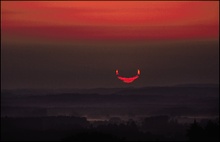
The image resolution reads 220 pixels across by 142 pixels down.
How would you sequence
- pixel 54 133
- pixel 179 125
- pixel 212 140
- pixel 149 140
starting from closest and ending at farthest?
1. pixel 212 140
2. pixel 149 140
3. pixel 54 133
4. pixel 179 125

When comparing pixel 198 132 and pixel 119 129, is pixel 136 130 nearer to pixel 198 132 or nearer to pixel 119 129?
pixel 119 129

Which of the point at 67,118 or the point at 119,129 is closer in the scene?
the point at 119,129

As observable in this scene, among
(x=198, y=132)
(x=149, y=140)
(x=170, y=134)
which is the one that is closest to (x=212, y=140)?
(x=198, y=132)

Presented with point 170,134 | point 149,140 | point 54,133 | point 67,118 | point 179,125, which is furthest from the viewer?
point 67,118

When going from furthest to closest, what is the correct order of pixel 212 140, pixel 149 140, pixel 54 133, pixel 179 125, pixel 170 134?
pixel 179 125 < pixel 54 133 < pixel 170 134 < pixel 149 140 < pixel 212 140

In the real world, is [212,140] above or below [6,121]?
below

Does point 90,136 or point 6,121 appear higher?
point 6,121

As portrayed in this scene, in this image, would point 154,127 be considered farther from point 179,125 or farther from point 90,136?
point 90,136

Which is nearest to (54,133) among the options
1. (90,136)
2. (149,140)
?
(149,140)

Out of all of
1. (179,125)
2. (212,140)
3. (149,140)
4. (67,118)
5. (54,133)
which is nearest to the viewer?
(212,140)
